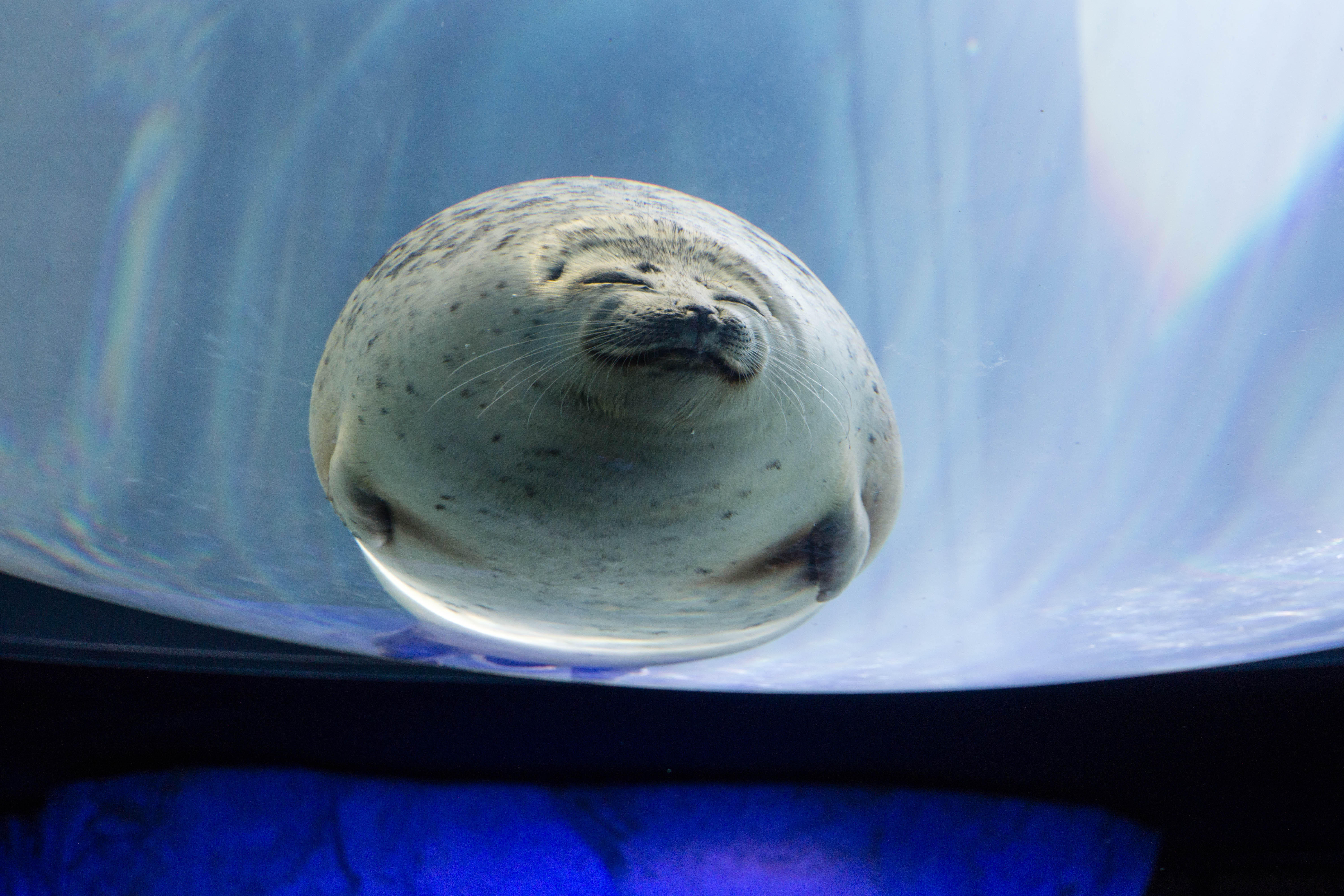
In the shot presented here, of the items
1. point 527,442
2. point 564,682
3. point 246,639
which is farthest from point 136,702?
point 527,442

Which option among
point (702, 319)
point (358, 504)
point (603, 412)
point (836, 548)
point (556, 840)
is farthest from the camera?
point (556, 840)

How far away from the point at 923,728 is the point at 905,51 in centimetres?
338

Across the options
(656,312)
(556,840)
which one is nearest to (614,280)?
(656,312)

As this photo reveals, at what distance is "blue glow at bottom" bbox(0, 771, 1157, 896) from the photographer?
407 centimetres

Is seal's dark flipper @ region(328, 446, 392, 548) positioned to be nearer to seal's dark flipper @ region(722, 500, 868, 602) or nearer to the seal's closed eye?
the seal's closed eye

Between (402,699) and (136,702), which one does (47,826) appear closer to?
(136,702)

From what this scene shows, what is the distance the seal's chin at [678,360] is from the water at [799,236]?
4.04 ft

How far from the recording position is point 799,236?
7.87 ft

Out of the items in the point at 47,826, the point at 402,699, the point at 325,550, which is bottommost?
the point at 47,826

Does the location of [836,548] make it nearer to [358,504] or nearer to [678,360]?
[678,360]

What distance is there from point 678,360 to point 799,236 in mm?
1401

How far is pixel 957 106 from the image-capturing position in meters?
2.24

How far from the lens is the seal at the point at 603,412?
1.28 m

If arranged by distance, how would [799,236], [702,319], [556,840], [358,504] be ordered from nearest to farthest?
[702,319] < [358,504] < [799,236] < [556,840]
